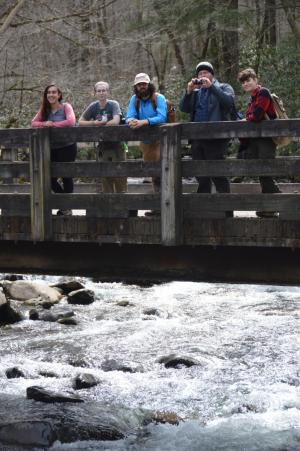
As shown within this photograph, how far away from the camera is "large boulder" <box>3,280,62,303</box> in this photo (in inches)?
622

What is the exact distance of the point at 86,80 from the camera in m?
26.6

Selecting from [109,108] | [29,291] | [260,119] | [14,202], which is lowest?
[29,291]

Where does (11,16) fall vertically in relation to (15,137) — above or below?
above

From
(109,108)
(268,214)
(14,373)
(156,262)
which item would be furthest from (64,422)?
(109,108)

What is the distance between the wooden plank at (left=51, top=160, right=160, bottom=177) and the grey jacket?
3.27 ft

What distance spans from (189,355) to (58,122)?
446 cm

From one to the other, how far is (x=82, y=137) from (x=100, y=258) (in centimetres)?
139

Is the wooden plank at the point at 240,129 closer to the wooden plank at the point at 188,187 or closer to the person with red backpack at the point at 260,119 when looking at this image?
the person with red backpack at the point at 260,119

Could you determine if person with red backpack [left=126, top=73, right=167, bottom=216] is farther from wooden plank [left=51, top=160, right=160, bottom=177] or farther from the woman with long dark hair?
the woman with long dark hair

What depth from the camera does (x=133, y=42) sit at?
24.9 m

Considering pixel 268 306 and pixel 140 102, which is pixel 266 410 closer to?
pixel 140 102

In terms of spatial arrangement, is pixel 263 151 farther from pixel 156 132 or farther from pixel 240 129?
pixel 156 132

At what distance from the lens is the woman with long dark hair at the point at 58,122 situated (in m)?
9.22

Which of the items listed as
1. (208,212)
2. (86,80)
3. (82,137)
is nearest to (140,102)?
(82,137)
